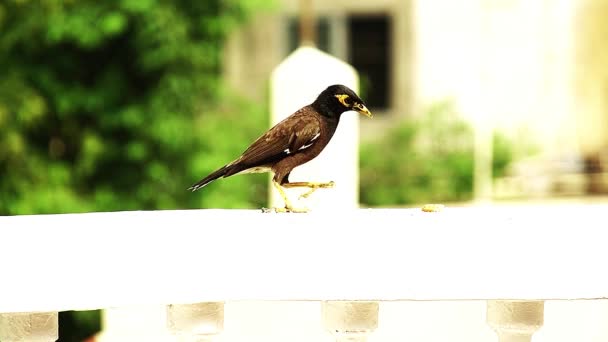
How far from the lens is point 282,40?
12.4 metres

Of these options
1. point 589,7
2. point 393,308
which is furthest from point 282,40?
point 393,308

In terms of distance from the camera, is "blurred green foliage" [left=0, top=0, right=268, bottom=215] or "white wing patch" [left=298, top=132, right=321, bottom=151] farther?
"blurred green foliage" [left=0, top=0, right=268, bottom=215]

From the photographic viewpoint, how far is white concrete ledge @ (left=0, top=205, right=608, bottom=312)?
966 mm

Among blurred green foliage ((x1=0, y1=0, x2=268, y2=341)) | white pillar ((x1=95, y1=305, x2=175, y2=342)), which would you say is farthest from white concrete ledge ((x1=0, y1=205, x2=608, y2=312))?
blurred green foliage ((x1=0, y1=0, x2=268, y2=341))

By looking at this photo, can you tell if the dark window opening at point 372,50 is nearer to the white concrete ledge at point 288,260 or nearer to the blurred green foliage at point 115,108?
the blurred green foliage at point 115,108

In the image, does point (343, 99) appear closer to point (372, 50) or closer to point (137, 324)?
point (137, 324)

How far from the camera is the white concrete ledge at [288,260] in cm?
97

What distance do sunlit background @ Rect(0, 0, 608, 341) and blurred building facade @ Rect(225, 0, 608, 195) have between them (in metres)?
0.02

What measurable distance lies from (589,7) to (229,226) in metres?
13.1

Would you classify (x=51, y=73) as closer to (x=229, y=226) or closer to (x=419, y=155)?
(x=419, y=155)

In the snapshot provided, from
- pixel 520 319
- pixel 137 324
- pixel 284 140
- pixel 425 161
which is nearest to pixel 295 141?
pixel 284 140

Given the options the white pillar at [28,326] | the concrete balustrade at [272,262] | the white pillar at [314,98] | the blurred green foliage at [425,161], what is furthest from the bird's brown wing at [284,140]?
the blurred green foliage at [425,161]

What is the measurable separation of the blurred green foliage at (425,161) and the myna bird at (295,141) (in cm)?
961

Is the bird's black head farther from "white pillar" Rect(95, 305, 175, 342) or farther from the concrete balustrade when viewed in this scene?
"white pillar" Rect(95, 305, 175, 342)
